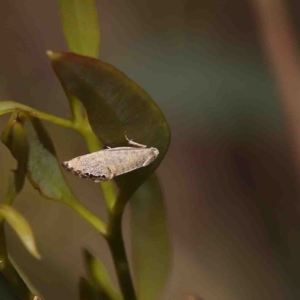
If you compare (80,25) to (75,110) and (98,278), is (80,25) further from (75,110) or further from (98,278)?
(98,278)

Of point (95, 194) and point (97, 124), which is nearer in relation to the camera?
point (97, 124)

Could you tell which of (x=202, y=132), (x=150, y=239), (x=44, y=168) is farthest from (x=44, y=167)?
(x=202, y=132)

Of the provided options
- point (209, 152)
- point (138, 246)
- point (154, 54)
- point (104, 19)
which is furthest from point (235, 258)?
point (104, 19)

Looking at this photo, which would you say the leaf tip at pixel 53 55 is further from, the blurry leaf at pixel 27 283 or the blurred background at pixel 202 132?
the blurred background at pixel 202 132

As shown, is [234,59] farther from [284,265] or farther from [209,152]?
[284,265]

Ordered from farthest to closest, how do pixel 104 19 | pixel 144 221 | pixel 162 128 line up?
pixel 104 19
pixel 144 221
pixel 162 128


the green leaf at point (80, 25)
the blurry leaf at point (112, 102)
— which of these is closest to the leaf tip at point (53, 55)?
the blurry leaf at point (112, 102)

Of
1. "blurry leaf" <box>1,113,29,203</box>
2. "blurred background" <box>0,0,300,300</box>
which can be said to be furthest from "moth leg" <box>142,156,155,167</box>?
"blurred background" <box>0,0,300,300</box>
